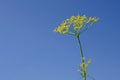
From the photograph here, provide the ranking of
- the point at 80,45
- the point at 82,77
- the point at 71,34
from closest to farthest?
the point at 82,77
the point at 80,45
the point at 71,34

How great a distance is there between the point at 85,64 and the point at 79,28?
2209 millimetres

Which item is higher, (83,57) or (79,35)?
(79,35)

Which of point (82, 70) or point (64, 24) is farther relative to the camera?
point (64, 24)

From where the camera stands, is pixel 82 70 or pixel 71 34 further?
pixel 71 34

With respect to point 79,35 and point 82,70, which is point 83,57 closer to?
point 82,70

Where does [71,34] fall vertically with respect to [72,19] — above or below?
below

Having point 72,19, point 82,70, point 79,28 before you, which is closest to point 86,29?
point 79,28

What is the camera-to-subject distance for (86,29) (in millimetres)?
13562

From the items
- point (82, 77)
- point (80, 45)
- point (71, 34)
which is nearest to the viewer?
point (82, 77)

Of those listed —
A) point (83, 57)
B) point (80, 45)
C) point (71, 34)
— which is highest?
point (71, 34)

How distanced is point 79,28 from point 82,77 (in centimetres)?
282

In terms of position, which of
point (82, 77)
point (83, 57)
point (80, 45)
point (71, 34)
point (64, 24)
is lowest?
point (82, 77)

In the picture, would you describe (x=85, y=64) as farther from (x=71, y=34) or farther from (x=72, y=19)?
(x=72, y=19)

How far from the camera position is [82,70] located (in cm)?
1217
